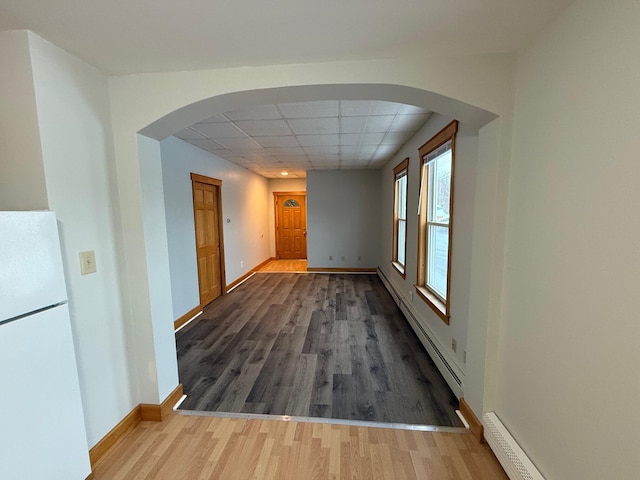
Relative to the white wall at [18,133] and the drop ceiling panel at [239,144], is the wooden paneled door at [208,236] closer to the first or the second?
the drop ceiling panel at [239,144]

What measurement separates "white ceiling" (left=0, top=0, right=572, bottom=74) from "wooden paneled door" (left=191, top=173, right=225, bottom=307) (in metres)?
2.68

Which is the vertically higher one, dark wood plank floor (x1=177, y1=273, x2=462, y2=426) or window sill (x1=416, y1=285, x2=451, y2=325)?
window sill (x1=416, y1=285, x2=451, y2=325)

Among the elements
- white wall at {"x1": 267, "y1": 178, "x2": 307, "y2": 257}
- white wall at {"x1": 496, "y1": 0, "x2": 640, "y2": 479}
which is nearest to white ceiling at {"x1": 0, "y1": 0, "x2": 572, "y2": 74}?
white wall at {"x1": 496, "y1": 0, "x2": 640, "y2": 479}

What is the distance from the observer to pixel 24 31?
1279mm

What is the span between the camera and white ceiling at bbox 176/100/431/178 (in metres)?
2.58

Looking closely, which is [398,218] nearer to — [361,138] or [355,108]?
[361,138]

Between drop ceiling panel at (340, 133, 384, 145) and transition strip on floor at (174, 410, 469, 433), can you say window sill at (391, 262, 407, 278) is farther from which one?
transition strip on floor at (174, 410, 469, 433)

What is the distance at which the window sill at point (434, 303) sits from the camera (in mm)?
2416

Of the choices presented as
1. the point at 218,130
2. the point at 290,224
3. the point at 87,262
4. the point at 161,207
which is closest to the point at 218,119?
the point at 218,130

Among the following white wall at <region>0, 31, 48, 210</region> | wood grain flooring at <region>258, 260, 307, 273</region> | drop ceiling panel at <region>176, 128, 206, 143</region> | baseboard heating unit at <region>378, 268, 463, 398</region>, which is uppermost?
drop ceiling panel at <region>176, 128, 206, 143</region>

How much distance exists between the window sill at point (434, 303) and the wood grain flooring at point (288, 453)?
2.89ft

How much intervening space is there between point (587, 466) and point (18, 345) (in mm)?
2338

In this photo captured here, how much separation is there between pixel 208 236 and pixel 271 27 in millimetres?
3728

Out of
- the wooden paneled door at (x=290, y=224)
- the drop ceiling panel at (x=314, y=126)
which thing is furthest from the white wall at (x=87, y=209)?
the wooden paneled door at (x=290, y=224)
